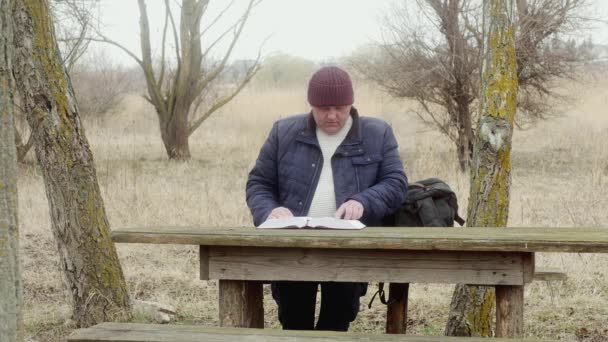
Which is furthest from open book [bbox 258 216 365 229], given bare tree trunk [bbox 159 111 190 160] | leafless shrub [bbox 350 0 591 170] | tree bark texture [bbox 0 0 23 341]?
bare tree trunk [bbox 159 111 190 160]

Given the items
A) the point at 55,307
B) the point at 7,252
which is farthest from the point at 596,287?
the point at 7,252

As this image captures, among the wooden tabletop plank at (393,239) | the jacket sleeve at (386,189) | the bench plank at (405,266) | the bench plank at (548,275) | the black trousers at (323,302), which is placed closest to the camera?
the wooden tabletop plank at (393,239)

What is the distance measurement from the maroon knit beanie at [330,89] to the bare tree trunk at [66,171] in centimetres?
158

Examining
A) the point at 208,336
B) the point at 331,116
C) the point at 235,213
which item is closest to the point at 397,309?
the point at 331,116

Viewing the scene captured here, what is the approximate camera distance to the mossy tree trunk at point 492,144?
162 inches

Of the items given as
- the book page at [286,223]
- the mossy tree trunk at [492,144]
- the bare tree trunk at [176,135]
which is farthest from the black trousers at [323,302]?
the bare tree trunk at [176,135]

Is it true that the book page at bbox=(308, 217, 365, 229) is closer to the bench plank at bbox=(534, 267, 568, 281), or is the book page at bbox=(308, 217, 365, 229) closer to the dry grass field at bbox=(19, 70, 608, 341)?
the bench plank at bbox=(534, 267, 568, 281)

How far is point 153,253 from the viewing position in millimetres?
7031

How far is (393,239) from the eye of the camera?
120 inches

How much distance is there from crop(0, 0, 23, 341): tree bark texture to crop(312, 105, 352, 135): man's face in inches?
62.7

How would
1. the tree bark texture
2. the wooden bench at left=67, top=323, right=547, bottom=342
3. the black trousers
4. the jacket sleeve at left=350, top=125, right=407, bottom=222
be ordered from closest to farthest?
the tree bark texture → the wooden bench at left=67, top=323, right=547, bottom=342 → the jacket sleeve at left=350, top=125, right=407, bottom=222 → the black trousers

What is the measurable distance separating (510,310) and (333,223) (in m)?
0.89

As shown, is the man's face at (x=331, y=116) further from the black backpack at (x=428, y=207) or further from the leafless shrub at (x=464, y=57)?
the leafless shrub at (x=464, y=57)

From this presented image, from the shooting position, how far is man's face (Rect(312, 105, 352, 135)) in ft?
12.5
